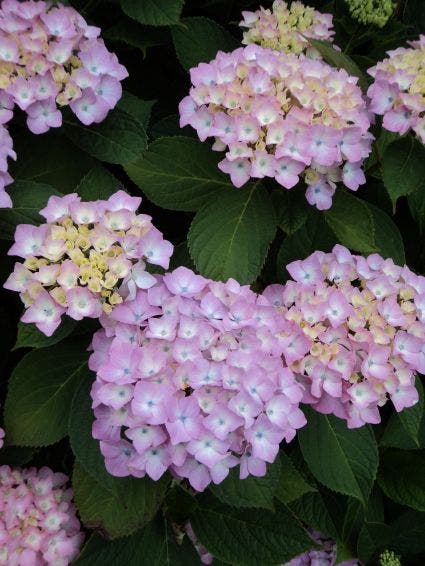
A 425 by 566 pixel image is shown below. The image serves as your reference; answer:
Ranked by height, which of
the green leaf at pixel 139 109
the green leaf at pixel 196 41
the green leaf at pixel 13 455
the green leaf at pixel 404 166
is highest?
the green leaf at pixel 404 166

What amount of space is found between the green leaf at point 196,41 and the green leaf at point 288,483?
869mm

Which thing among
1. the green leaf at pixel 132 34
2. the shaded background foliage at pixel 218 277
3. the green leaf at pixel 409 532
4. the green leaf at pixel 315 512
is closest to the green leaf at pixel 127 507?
the shaded background foliage at pixel 218 277

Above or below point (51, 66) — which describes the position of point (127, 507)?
below

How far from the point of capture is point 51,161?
1.42 metres

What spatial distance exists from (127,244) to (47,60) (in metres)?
0.40

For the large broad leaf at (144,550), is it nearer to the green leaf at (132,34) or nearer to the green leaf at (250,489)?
the green leaf at (250,489)

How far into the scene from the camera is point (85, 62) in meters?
1.30

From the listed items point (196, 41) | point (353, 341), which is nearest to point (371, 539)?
point (353, 341)

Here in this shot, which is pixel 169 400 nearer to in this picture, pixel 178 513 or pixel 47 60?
pixel 178 513

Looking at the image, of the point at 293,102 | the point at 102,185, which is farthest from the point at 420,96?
the point at 102,185

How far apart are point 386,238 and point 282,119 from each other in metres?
0.40

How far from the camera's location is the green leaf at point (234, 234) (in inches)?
51.6

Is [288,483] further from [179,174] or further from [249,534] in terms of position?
[179,174]

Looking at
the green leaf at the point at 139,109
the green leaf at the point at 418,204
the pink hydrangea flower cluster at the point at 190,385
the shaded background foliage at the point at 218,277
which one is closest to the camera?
the pink hydrangea flower cluster at the point at 190,385
